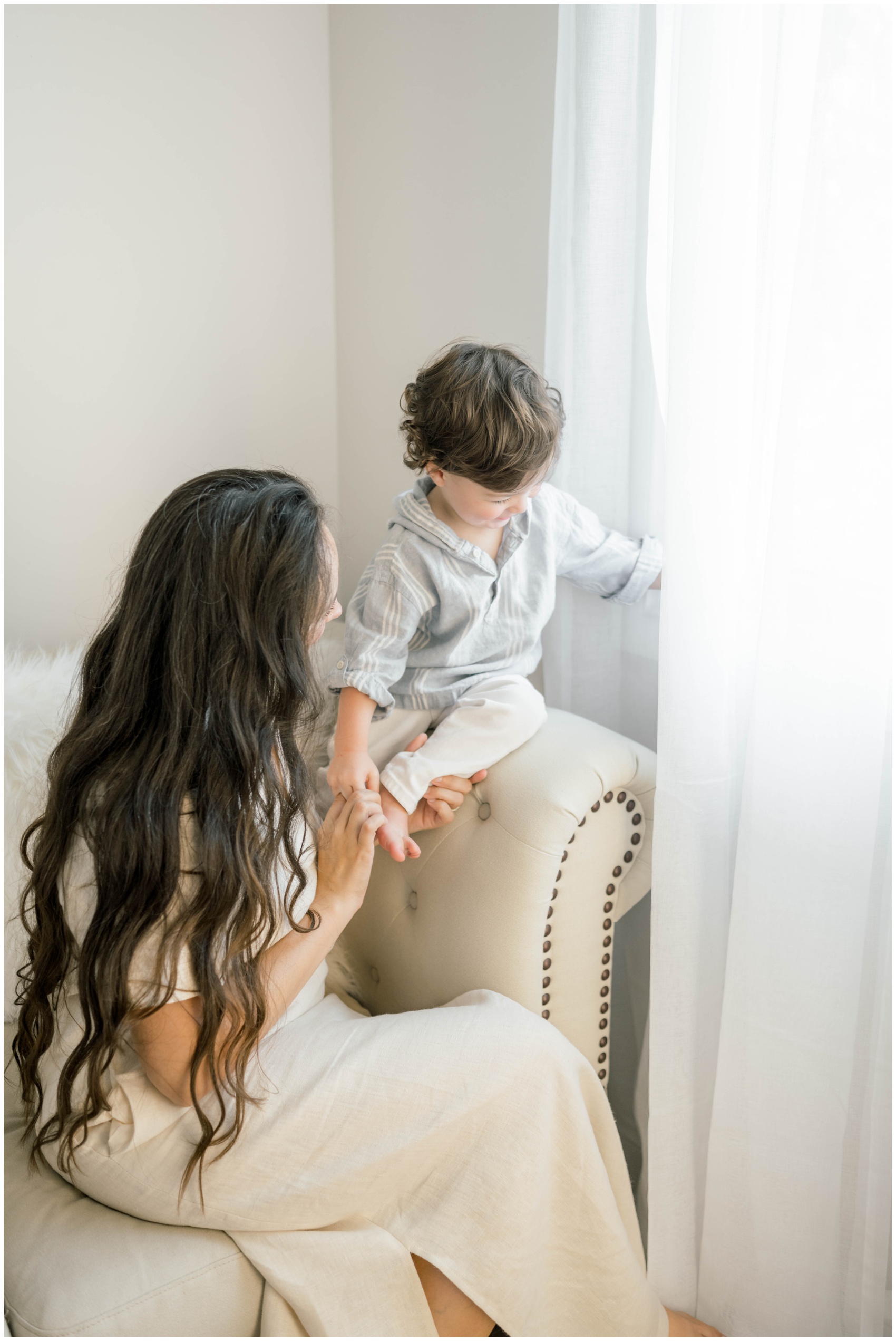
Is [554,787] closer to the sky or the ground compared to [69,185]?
closer to the ground

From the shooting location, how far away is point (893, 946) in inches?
35.5

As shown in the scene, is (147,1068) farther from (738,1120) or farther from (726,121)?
(726,121)

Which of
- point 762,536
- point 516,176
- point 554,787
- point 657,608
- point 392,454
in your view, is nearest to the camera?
point 762,536

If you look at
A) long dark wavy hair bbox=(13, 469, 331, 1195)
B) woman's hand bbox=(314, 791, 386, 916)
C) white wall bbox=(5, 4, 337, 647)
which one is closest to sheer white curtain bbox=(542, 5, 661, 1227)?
woman's hand bbox=(314, 791, 386, 916)

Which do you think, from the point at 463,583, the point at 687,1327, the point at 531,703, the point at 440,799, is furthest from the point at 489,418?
the point at 687,1327

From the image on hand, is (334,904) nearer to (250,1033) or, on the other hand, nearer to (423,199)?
(250,1033)

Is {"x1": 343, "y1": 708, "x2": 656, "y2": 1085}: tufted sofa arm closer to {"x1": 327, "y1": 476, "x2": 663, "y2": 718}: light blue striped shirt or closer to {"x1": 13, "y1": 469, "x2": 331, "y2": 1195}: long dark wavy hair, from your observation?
{"x1": 327, "y1": 476, "x2": 663, "y2": 718}: light blue striped shirt

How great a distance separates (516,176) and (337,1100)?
136 centimetres

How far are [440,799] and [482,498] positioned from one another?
39cm

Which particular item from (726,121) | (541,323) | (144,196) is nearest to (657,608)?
(541,323)

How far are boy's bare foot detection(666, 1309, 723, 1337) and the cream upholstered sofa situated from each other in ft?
0.94

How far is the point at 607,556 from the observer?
4.13 ft

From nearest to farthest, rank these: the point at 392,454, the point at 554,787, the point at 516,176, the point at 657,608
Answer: the point at 554,787
the point at 657,608
the point at 516,176
the point at 392,454

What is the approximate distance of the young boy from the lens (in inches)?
42.5
